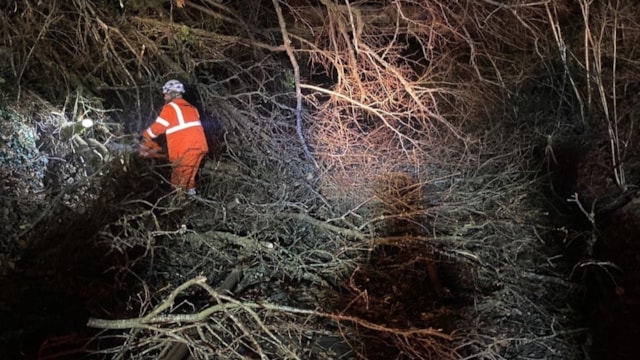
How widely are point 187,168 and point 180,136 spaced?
0.38 meters

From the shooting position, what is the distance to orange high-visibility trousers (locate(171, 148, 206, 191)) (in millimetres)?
5805

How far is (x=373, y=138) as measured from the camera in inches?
265

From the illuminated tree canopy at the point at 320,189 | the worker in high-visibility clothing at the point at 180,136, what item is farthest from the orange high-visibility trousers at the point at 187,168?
the illuminated tree canopy at the point at 320,189

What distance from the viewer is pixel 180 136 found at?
6.00 m

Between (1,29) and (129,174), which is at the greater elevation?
(1,29)

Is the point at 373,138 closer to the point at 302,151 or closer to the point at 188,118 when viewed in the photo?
the point at 302,151

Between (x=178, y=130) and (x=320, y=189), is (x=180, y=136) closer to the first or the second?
(x=178, y=130)

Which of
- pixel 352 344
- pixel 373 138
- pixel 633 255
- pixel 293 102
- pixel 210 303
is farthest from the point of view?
pixel 293 102

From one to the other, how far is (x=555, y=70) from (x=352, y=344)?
587 centimetres

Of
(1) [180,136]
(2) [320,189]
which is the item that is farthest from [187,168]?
(2) [320,189]

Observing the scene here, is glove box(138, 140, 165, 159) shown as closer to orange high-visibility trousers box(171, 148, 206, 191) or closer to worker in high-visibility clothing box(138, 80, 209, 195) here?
worker in high-visibility clothing box(138, 80, 209, 195)

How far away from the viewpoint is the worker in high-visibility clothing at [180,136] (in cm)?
586

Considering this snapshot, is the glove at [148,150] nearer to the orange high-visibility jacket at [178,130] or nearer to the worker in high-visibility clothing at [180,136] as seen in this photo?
the worker in high-visibility clothing at [180,136]

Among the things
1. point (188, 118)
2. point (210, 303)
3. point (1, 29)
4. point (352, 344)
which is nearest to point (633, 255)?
point (352, 344)
